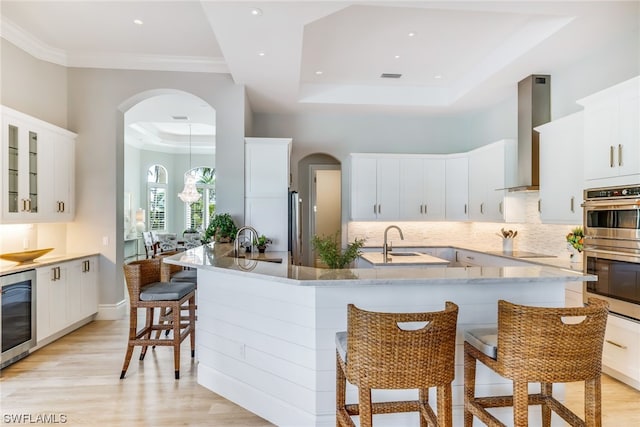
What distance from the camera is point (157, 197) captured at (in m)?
11.0

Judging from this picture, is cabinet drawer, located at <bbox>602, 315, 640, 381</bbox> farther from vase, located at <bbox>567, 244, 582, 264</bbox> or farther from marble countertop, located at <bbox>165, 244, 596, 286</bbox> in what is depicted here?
marble countertop, located at <bbox>165, 244, 596, 286</bbox>

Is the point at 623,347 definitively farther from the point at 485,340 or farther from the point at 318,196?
the point at 318,196

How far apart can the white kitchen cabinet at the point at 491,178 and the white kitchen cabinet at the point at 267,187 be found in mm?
2976

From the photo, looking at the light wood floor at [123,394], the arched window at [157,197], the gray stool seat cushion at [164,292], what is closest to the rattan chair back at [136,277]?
the gray stool seat cushion at [164,292]

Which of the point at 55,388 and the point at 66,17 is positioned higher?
the point at 66,17

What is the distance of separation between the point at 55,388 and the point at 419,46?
5005 millimetres

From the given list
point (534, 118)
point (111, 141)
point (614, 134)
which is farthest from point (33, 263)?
point (534, 118)

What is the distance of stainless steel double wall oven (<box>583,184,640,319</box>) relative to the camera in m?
2.76

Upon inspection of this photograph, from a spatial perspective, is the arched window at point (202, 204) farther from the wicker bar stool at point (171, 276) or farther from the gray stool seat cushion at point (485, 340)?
the gray stool seat cushion at point (485, 340)

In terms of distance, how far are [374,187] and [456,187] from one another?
1.38 metres

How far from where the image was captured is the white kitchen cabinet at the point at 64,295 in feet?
12.1

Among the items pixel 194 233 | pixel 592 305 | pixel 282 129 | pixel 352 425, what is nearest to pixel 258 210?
pixel 282 129

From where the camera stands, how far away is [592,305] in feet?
5.82

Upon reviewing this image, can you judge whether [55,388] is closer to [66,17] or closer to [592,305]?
[66,17]
